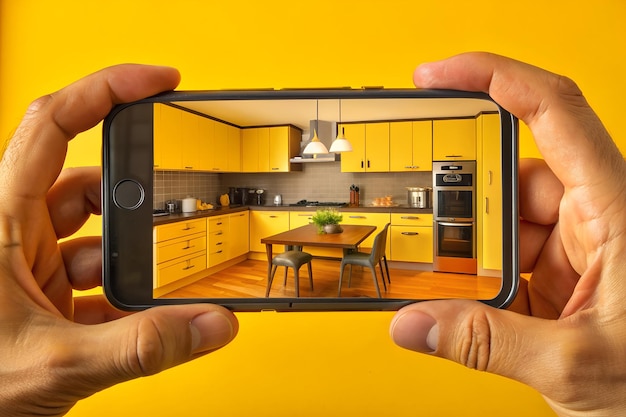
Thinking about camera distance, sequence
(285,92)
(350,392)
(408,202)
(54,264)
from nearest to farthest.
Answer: (285,92) → (54,264) → (408,202) → (350,392)

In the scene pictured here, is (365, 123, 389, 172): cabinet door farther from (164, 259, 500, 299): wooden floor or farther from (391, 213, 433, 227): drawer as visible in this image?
(164, 259, 500, 299): wooden floor

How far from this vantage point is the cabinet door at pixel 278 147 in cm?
64

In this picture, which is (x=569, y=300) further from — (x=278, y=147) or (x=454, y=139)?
(x=278, y=147)

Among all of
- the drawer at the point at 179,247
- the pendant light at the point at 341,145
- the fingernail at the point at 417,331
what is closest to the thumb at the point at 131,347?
the drawer at the point at 179,247

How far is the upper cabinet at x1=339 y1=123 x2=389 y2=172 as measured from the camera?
69cm

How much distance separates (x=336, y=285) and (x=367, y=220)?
187 mm

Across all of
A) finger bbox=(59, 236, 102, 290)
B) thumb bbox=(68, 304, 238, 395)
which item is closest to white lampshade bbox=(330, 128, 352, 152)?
thumb bbox=(68, 304, 238, 395)

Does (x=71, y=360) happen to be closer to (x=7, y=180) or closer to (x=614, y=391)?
(x=7, y=180)

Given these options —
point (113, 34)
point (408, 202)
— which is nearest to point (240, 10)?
point (113, 34)

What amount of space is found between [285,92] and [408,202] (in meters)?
0.38

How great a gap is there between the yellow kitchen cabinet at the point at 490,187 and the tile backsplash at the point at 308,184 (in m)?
0.15

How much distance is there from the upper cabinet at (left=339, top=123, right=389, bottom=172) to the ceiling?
67 mm

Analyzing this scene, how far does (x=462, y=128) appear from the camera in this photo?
0.57 meters

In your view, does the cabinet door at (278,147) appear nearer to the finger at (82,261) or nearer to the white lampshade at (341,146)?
the white lampshade at (341,146)
